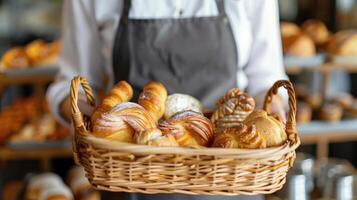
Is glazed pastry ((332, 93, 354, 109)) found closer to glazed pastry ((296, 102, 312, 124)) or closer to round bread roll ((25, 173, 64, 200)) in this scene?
glazed pastry ((296, 102, 312, 124))

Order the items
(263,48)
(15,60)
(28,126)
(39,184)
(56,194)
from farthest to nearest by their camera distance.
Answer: (28,126) < (15,60) < (39,184) < (56,194) < (263,48)

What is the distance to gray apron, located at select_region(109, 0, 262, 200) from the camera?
143cm

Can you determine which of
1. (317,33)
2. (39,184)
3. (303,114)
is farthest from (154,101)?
(317,33)

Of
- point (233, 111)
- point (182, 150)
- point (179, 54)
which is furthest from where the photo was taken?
point (179, 54)

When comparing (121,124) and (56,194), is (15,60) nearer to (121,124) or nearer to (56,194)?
(56,194)

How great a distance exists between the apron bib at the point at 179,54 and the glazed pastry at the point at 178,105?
30 centimetres

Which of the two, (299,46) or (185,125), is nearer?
(185,125)

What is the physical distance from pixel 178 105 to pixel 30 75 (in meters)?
1.47

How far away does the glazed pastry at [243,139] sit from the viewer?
0.91 m

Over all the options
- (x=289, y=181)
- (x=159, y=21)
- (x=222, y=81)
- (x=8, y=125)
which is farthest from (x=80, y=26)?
(x=8, y=125)

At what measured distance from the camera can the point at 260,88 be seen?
1514 millimetres

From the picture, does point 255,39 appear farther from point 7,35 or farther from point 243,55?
point 7,35

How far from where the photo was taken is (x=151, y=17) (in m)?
1.45

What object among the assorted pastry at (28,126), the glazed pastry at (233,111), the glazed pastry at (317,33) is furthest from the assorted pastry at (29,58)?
the glazed pastry at (233,111)
